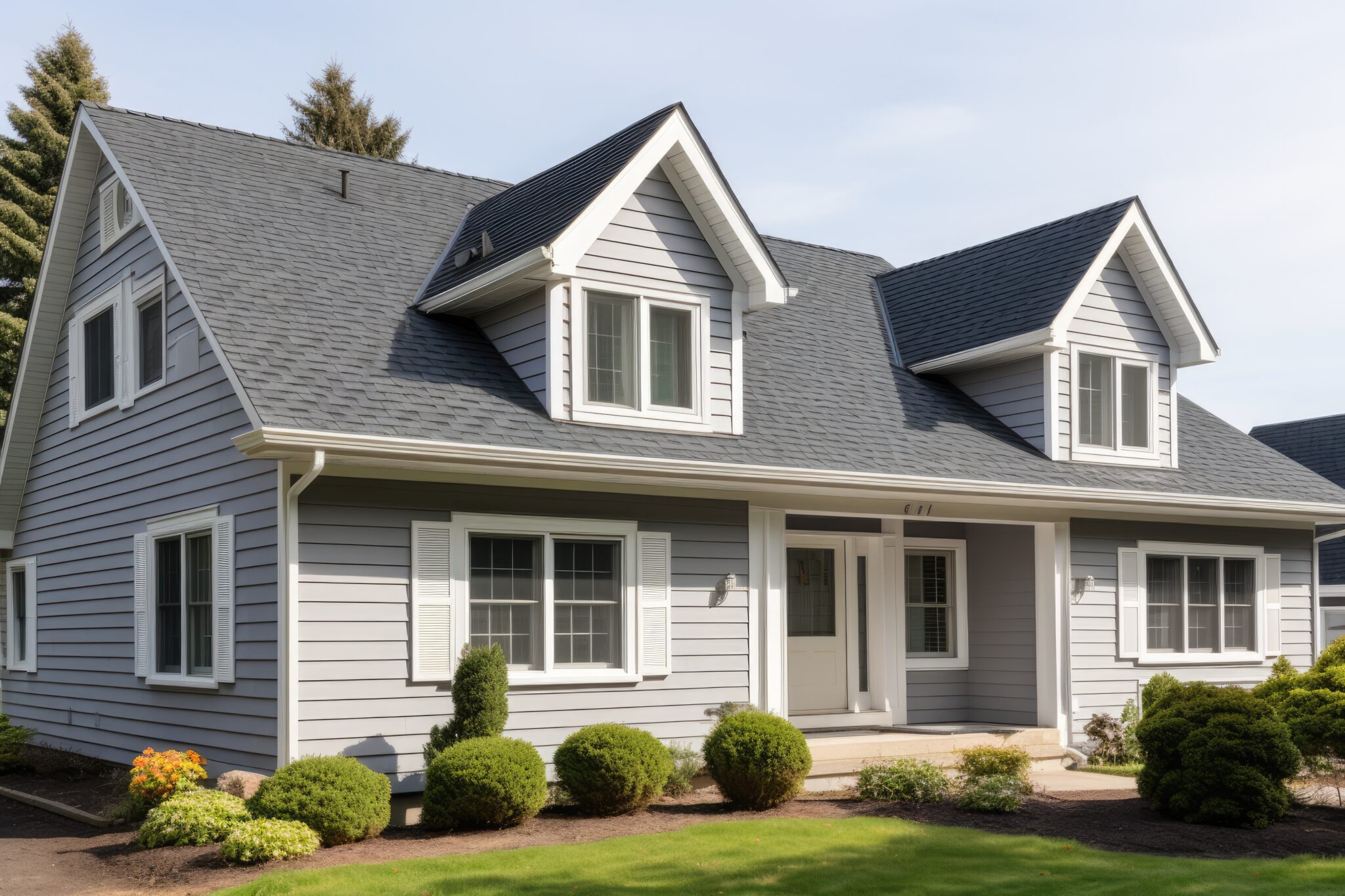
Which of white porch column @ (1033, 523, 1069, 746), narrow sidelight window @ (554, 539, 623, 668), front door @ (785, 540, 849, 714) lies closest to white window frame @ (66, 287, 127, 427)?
narrow sidelight window @ (554, 539, 623, 668)

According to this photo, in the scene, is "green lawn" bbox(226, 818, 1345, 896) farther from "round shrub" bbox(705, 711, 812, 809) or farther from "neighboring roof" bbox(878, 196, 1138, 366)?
"neighboring roof" bbox(878, 196, 1138, 366)

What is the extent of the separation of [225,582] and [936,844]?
648cm

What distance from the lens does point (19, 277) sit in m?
27.6

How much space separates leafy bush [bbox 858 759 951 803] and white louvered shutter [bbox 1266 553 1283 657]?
24.0 ft

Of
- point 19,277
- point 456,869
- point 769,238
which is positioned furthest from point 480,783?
point 19,277

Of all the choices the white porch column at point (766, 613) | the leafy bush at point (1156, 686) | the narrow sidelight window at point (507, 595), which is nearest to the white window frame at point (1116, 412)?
the leafy bush at point (1156, 686)

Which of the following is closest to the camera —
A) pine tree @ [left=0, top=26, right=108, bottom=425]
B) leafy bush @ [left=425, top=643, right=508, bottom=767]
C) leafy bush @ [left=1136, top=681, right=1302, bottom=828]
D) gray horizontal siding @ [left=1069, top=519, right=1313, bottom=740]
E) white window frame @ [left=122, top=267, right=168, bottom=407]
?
leafy bush @ [left=1136, top=681, right=1302, bottom=828]

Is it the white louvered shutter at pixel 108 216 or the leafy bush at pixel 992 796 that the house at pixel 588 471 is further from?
the leafy bush at pixel 992 796

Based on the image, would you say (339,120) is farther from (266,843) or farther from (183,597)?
(266,843)

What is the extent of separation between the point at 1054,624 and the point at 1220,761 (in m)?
4.77

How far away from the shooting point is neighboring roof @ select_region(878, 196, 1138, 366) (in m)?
16.3

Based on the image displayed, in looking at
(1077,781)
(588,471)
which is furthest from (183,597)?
(1077,781)

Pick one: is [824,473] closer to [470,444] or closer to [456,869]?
[470,444]

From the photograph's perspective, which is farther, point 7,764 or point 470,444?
point 7,764
